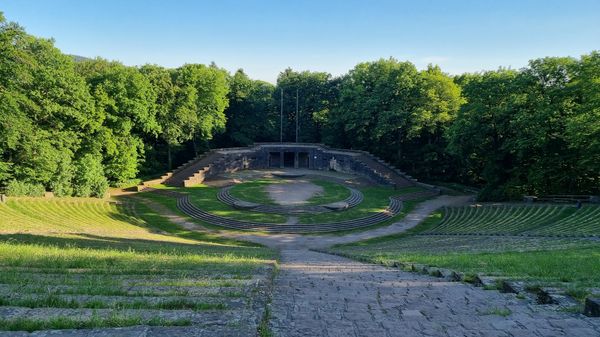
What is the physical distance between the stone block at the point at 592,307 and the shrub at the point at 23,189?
32433 millimetres

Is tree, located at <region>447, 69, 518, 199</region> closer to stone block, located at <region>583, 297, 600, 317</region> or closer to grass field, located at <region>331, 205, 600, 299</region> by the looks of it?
grass field, located at <region>331, 205, 600, 299</region>

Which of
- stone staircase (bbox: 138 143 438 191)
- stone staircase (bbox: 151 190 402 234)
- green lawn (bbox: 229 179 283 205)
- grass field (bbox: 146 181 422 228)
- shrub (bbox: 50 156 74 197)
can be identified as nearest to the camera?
stone staircase (bbox: 151 190 402 234)

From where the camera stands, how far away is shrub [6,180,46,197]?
27.0 m

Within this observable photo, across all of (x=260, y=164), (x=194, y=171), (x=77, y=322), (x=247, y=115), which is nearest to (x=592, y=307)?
(x=77, y=322)

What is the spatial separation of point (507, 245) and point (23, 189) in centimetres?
3090

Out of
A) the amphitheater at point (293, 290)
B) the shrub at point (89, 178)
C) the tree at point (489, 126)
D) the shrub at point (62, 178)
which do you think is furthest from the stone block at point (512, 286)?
the shrub at point (89, 178)

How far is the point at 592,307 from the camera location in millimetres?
5129

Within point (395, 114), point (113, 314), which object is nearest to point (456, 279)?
point (113, 314)

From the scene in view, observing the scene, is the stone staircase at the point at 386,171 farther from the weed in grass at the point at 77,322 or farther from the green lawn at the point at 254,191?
the weed in grass at the point at 77,322

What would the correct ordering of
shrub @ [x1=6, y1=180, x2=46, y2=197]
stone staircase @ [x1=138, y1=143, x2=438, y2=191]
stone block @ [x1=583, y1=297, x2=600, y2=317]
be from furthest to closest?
stone staircase @ [x1=138, y1=143, x2=438, y2=191]
shrub @ [x1=6, y1=180, x2=46, y2=197]
stone block @ [x1=583, y1=297, x2=600, y2=317]

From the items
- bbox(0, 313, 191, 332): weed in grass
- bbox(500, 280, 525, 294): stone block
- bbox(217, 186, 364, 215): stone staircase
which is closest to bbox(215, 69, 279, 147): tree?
bbox(217, 186, 364, 215): stone staircase

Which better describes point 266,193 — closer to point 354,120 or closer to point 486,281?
point 354,120

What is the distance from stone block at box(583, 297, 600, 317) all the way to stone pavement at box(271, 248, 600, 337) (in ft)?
0.46

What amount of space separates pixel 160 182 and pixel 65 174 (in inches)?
552
